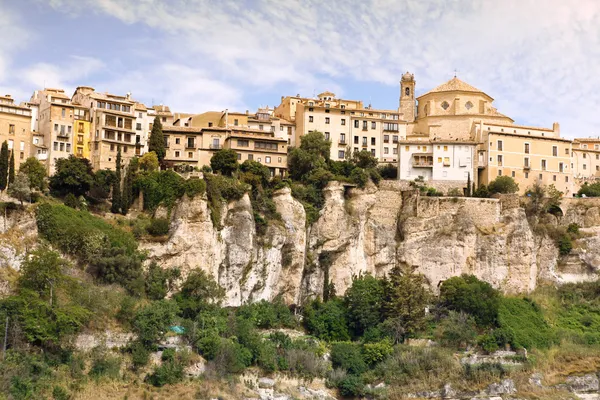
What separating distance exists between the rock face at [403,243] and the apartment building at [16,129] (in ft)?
38.5

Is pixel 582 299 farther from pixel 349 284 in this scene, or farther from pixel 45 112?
pixel 45 112

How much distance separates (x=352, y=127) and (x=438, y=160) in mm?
6580

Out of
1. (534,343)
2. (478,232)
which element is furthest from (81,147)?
(534,343)

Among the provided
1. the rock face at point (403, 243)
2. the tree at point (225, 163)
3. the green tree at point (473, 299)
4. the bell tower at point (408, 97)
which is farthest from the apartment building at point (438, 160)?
the tree at point (225, 163)

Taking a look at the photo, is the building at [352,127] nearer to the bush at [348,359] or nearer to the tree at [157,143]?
the tree at [157,143]

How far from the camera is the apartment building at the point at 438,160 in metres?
61.2

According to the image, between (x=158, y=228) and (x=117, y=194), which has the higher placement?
(x=117, y=194)

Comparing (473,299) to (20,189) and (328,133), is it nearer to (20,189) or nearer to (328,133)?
(328,133)

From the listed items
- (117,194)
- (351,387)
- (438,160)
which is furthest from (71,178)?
(438,160)

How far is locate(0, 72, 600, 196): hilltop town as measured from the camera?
55812 mm

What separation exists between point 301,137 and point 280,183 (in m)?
6.87

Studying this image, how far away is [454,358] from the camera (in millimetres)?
49656

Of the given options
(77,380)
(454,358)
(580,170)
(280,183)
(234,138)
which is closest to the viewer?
(77,380)

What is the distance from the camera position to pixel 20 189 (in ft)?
154
